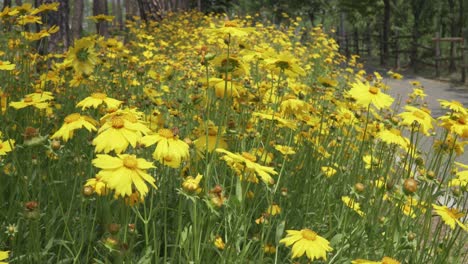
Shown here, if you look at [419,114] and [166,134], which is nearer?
[166,134]

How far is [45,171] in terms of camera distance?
182 cm

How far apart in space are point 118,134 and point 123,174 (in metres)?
0.15

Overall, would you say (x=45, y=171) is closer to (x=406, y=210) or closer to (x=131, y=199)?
(x=131, y=199)

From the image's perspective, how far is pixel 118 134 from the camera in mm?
1117

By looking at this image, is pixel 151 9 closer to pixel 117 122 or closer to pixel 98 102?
pixel 98 102

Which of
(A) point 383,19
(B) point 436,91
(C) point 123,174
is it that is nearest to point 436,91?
Answer: (B) point 436,91

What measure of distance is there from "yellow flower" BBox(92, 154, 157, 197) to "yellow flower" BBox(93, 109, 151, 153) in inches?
1.7

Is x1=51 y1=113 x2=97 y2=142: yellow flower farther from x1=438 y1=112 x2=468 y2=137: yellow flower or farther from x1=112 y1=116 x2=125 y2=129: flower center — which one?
x1=438 y1=112 x2=468 y2=137: yellow flower

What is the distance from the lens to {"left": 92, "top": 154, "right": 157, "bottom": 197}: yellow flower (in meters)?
0.96

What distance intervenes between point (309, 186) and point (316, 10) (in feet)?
100

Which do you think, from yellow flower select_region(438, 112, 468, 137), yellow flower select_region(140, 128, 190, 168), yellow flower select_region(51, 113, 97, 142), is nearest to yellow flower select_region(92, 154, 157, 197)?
yellow flower select_region(140, 128, 190, 168)

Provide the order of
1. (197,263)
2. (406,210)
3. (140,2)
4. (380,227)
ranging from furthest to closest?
(140,2)
(380,227)
(406,210)
(197,263)

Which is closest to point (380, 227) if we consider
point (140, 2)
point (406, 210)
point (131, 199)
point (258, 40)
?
point (406, 210)

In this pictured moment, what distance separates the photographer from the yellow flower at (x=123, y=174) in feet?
3.16
